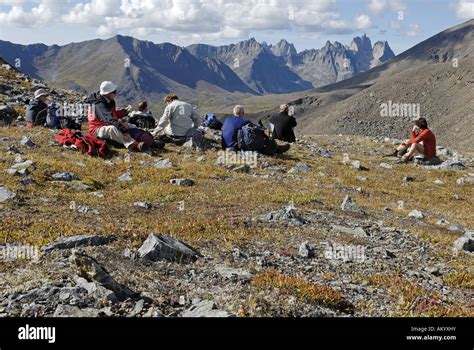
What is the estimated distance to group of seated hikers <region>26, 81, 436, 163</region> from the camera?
1947 cm

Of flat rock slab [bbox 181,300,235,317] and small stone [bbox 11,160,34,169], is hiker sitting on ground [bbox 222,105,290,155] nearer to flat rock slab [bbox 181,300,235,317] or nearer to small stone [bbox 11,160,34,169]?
small stone [bbox 11,160,34,169]

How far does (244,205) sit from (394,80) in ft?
587

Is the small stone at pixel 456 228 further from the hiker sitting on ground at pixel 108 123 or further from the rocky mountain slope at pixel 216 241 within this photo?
the hiker sitting on ground at pixel 108 123

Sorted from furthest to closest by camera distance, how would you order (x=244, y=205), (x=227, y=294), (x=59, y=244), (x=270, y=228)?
(x=244, y=205) < (x=270, y=228) < (x=59, y=244) < (x=227, y=294)

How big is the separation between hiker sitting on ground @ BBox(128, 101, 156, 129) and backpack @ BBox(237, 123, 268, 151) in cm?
605

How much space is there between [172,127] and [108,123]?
383cm

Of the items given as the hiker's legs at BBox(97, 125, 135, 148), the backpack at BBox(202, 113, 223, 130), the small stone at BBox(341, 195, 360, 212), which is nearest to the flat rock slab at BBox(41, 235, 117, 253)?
the small stone at BBox(341, 195, 360, 212)

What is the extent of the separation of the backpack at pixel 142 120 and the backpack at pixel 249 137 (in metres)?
6.03

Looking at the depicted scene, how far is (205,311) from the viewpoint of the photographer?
6199 millimetres

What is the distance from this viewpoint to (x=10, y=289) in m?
6.65

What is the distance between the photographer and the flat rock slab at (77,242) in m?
8.40

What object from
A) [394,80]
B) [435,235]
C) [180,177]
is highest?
[394,80]
